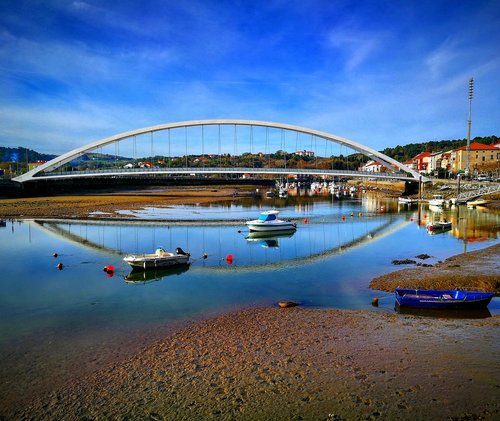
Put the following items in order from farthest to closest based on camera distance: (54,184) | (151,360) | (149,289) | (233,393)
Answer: (54,184), (149,289), (151,360), (233,393)

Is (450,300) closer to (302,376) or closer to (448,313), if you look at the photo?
(448,313)

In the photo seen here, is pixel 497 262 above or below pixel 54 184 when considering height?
below

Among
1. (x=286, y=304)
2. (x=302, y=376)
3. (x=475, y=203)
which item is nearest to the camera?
(x=302, y=376)

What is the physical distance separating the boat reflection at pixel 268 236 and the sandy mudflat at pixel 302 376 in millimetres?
14986

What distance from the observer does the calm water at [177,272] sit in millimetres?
11820

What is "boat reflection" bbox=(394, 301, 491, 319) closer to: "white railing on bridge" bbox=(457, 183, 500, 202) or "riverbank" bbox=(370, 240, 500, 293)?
"riverbank" bbox=(370, 240, 500, 293)

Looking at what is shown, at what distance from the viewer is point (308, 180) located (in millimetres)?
154000

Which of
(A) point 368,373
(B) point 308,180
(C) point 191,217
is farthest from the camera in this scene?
(B) point 308,180

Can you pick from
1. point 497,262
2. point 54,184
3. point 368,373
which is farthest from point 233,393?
point 54,184

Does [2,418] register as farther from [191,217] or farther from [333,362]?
[191,217]

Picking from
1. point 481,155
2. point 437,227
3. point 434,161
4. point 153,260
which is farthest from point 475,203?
point 434,161

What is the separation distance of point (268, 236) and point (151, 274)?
12747 millimetres

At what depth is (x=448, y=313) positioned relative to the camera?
1194 centimetres

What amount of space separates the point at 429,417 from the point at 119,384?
18.7 ft
